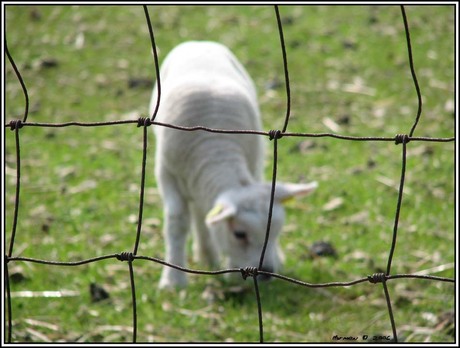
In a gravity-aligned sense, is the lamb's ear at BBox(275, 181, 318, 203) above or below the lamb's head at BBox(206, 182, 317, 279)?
above

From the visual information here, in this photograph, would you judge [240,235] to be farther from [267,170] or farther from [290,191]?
[267,170]

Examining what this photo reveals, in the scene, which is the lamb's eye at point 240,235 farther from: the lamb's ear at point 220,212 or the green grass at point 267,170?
the green grass at point 267,170

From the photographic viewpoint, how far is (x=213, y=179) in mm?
4812

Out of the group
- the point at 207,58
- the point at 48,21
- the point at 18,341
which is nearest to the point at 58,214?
the point at 207,58

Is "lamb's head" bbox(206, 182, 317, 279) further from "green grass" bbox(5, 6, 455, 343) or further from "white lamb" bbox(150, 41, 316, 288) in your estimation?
"green grass" bbox(5, 6, 455, 343)

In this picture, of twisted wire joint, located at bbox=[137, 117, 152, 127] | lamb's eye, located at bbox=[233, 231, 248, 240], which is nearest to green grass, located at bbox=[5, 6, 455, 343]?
lamb's eye, located at bbox=[233, 231, 248, 240]

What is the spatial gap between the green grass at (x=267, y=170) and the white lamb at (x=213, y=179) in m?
0.20

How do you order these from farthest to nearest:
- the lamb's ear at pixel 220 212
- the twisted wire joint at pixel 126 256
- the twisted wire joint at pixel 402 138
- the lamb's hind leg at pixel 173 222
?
the lamb's hind leg at pixel 173 222 → the lamb's ear at pixel 220 212 → the twisted wire joint at pixel 126 256 → the twisted wire joint at pixel 402 138

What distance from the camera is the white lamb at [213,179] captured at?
4.64m

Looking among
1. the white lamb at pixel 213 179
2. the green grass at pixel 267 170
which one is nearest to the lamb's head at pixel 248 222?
the white lamb at pixel 213 179

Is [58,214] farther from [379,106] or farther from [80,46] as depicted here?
[80,46]

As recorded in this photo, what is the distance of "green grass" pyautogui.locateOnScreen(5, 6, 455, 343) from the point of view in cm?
423

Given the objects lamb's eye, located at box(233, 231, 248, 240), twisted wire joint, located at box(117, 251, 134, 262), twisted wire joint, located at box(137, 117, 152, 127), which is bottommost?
twisted wire joint, located at box(117, 251, 134, 262)

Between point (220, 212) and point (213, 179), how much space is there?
0.33 metres
